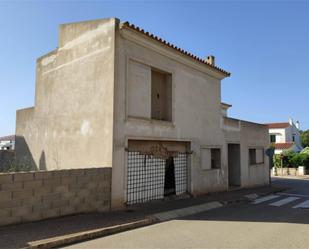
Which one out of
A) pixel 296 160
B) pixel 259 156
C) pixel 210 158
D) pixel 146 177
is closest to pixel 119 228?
pixel 146 177

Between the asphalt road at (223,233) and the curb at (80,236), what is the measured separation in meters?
0.21

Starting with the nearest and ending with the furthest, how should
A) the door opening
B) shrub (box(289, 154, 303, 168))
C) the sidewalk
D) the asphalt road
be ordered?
1. the sidewalk
2. the asphalt road
3. the door opening
4. shrub (box(289, 154, 303, 168))

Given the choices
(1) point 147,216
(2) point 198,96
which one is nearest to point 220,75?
(2) point 198,96

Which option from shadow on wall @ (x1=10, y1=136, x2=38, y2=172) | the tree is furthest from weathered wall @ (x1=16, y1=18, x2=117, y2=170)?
the tree

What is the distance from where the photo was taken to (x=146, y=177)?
36.6 feet

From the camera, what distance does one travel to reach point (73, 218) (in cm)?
802

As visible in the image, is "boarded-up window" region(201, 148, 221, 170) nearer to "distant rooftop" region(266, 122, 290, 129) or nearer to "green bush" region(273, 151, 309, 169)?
"green bush" region(273, 151, 309, 169)

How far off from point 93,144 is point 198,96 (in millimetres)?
5875

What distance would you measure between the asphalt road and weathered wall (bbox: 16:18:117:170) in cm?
315

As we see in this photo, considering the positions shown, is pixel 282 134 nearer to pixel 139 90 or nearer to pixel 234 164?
pixel 234 164

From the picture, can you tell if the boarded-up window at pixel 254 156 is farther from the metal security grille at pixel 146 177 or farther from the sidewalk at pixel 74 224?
the sidewalk at pixel 74 224

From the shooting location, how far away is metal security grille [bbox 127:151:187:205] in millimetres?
10461

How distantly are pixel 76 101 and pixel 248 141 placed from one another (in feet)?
37.9

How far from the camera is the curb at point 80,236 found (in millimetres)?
5883
